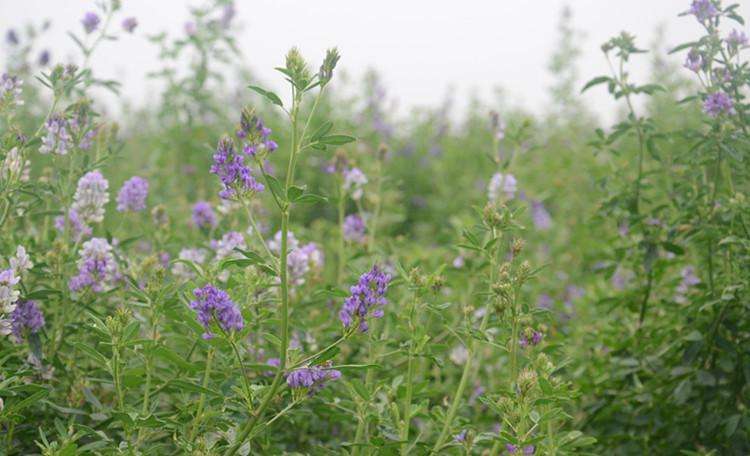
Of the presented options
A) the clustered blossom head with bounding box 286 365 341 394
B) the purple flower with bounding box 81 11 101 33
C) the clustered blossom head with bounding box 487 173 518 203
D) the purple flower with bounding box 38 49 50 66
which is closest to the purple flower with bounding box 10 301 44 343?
the clustered blossom head with bounding box 286 365 341 394

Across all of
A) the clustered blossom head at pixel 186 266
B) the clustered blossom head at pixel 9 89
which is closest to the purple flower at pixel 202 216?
the clustered blossom head at pixel 186 266

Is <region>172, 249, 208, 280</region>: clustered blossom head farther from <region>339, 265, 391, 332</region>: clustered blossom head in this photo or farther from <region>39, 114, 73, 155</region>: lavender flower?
<region>339, 265, 391, 332</region>: clustered blossom head

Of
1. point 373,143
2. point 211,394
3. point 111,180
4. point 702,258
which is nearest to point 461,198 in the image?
point 373,143

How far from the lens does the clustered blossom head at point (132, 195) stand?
245cm

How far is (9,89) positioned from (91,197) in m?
0.38

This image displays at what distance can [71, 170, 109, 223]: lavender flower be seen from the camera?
88.3 inches

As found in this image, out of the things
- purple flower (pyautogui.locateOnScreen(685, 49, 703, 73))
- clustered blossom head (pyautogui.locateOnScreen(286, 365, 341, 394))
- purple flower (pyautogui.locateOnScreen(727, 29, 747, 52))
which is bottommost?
clustered blossom head (pyautogui.locateOnScreen(286, 365, 341, 394))

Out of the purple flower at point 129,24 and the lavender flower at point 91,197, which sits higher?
the purple flower at point 129,24

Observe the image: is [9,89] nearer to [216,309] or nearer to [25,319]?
[25,319]

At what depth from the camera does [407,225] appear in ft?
19.0

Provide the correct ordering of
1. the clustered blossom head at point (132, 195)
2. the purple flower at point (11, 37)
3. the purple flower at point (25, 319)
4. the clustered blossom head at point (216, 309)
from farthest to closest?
the purple flower at point (11, 37) → the clustered blossom head at point (132, 195) → the purple flower at point (25, 319) → the clustered blossom head at point (216, 309)

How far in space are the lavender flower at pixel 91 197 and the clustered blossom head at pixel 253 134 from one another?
0.81m

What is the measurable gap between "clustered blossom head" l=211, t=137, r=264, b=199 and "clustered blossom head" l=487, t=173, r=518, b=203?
1238mm

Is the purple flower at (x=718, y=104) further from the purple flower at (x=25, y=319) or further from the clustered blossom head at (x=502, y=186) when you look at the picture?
the purple flower at (x=25, y=319)
